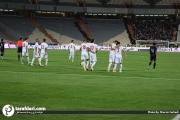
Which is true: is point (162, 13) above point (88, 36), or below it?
above

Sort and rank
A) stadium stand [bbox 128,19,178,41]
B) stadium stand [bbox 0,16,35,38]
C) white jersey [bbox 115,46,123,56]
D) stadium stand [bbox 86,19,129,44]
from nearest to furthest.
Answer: white jersey [bbox 115,46,123,56] → stadium stand [bbox 0,16,35,38] → stadium stand [bbox 86,19,129,44] → stadium stand [bbox 128,19,178,41]

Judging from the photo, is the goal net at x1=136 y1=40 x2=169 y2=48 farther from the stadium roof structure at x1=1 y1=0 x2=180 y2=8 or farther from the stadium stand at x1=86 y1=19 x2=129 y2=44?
the stadium roof structure at x1=1 y1=0 x2=180 y2=8

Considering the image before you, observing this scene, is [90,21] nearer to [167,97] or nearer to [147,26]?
[147,26]

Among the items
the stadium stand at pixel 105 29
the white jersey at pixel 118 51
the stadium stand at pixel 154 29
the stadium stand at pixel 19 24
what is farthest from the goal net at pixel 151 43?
the white jersey at pixel 118 51

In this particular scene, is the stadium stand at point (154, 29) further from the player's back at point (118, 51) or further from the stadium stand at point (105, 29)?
the player's back at point (118, 51)

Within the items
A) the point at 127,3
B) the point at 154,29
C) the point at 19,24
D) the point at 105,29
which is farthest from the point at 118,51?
the point at 127,3

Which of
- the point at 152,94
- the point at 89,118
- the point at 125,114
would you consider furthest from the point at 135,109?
the point at 152,94

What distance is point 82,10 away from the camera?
93938mm

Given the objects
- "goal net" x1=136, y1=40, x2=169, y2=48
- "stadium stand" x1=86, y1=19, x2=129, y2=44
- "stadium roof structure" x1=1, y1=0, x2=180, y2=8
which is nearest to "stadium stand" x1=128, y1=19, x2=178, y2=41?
"stadium stand" x1=86, y1=19, x2=129, y2=44

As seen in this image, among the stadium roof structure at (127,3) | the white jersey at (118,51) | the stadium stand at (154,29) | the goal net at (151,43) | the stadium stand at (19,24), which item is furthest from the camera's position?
the stadium roof structure at (127,3)

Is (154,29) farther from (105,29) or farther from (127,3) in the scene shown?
(105,29)

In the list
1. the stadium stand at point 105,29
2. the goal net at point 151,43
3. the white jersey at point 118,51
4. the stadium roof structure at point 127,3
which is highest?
the stadium roof structure at point 127,3

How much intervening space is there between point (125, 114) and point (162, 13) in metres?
87.3

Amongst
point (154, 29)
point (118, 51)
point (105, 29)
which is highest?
point (154, 29)
